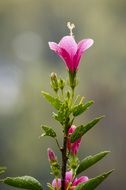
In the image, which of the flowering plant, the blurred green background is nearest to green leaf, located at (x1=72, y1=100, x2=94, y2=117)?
the flowering plant

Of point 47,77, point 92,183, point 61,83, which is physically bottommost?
point 92,183

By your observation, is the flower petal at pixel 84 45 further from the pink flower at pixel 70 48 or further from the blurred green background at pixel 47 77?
the blurred green background at pixel 47 77

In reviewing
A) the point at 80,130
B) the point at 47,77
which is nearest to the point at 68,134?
the point at 80,130

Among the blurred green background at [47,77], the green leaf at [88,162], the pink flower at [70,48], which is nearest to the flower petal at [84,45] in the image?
the pink flower at [70,48]

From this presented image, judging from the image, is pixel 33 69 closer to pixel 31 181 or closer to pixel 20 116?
pixel 20 116

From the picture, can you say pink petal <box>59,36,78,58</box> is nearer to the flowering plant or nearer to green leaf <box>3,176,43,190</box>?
the flowering plant

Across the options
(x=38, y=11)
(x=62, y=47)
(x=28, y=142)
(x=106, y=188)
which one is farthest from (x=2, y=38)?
(x=62, y=47)

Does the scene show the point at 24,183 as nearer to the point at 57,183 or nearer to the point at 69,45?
the point at 57,183
